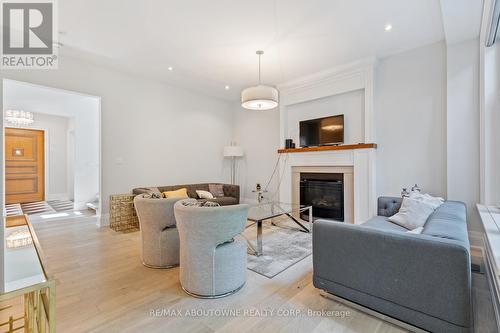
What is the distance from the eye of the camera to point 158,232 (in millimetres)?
2645

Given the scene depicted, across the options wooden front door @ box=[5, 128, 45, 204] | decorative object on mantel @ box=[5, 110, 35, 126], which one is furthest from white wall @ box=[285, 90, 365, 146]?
wooden front door @ box=[5, 128, 45, 204]

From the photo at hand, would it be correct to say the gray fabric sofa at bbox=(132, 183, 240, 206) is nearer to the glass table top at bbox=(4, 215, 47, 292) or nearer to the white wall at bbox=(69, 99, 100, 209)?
the white wall at bbox=(69, 99, 100, 209)

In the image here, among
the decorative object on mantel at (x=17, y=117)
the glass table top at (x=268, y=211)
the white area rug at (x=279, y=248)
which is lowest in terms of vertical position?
the white area rug at (x=279, y=248)

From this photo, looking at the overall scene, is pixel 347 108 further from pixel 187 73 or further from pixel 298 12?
pixel 187 73

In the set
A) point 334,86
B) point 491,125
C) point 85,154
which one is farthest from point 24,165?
point 491,125

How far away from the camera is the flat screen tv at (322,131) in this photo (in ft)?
14.6

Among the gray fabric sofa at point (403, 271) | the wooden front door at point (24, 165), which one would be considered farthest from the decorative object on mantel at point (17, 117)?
the gray fabric sofa at point (403, 271)

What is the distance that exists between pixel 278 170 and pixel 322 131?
1434 mm

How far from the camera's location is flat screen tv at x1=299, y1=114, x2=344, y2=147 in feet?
14.6

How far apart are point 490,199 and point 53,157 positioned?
33.4ft

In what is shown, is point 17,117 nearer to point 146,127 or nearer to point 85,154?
point 85,154

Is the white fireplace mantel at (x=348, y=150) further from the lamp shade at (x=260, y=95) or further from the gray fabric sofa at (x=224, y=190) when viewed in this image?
the lamp shade at (x=260, y=95)

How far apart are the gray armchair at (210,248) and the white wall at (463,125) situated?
3.16 meters

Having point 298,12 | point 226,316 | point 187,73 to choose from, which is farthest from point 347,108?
point 226,316
